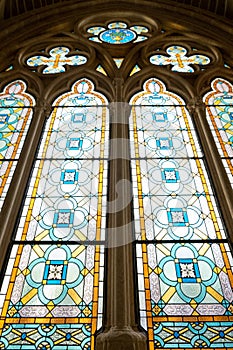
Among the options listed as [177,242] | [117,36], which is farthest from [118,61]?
[177,242]

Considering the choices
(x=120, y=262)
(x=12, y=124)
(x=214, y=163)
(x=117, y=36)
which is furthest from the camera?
(x=117, y=36)

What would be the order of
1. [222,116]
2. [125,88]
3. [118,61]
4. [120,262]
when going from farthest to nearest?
[118,61]
[125,88]
[222,116]
[120,262]

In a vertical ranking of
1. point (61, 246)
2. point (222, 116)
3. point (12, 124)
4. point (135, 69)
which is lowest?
point (61, 246)

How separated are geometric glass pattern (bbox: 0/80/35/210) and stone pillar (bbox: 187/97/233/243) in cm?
210

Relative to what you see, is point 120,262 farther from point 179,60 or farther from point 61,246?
point 179,60

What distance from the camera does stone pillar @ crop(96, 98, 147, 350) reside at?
11.0 ft

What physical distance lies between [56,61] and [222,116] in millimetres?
2714

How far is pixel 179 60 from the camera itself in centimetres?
718

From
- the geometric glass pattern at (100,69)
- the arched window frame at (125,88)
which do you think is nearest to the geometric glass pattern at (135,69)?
the arched window frame at (125,88)

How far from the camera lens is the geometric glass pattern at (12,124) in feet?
17.1

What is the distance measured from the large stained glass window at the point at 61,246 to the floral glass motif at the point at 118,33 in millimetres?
2115

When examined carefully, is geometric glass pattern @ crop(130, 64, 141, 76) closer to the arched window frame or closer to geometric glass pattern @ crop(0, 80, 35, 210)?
the arched window frame

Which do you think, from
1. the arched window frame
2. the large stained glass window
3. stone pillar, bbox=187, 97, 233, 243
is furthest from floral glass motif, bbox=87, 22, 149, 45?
the large stained glass window

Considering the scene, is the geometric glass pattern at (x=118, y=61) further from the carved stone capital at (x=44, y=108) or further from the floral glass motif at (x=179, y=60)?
the carved stone capital at (x=44, y=108)
